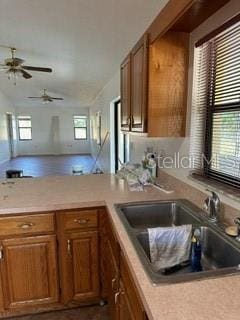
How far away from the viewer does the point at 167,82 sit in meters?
1.68

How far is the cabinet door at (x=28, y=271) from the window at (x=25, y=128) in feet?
39.2

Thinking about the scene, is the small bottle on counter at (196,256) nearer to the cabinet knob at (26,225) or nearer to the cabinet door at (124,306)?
the cabinet door at (124,306)

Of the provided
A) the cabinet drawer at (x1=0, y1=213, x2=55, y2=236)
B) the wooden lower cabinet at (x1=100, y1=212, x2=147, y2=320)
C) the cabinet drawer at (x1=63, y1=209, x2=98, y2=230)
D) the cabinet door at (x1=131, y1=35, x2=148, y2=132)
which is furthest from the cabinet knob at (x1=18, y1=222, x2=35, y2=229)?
the cabinet door at (x1=131, y1=35, x2=148, y2=132)

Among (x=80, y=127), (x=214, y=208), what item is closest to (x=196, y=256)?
(x=214, y=208)

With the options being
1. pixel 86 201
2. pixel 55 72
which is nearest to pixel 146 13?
pixel 86 201

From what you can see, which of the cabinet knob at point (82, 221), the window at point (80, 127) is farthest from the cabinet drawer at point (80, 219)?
the window at point (80, 127)

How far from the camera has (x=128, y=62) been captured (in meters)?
2.13

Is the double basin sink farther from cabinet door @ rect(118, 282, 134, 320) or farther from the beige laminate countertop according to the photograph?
cabinet door @ rect(118, 282, 134, 320)

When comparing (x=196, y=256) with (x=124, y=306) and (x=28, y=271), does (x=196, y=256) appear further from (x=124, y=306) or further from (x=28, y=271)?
(x=28, y=271)

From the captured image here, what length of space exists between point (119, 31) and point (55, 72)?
10.3 ft

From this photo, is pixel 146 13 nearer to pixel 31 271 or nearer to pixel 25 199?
pixel 25 199

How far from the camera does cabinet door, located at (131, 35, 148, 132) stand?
169 cm

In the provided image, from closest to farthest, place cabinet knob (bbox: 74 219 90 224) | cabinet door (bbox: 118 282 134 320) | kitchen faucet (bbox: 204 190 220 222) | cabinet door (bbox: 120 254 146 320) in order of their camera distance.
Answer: cabinet door (bbox: 120 254 146 320) < cabinet door (bbox: 118 282 134 320) < kitchen faucet (bbox: 204 190 220 222) < cabinet knob (bbox: 74 219 90 224)

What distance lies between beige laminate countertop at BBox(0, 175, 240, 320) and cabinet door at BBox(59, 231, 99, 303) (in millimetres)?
270
